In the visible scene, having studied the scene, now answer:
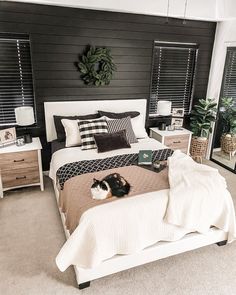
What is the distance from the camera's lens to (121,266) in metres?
2.02

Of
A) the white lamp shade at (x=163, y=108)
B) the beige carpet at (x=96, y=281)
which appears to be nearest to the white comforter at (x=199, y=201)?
the beige carpet at (x=96, y=281)

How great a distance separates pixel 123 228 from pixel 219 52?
3505 mm

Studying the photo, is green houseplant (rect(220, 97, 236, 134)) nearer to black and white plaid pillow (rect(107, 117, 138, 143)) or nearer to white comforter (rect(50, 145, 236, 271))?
black and white plaid pillow (rect(107, 117, 138, 143))

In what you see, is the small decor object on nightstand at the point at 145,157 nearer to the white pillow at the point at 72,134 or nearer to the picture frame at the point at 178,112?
the white pillow at the point at 72,134

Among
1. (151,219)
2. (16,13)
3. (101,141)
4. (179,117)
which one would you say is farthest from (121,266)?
(16,13)

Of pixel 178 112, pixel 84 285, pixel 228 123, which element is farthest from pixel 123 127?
pixel 228 123

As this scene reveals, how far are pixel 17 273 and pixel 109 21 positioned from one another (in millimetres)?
3218

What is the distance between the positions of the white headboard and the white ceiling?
4.06 ft

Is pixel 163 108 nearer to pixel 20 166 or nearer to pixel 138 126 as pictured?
pixel 138 126

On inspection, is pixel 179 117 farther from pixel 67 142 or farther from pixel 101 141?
pixel 67 142

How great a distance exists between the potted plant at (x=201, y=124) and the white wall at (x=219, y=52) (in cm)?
23

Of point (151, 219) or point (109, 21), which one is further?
point (109, 21)

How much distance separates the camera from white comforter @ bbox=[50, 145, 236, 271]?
1880 millimetres

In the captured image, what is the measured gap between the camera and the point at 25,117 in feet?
10.4
